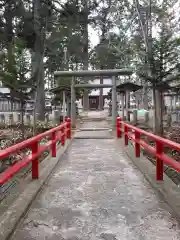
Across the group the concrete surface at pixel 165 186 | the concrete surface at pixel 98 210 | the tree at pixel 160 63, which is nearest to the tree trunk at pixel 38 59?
the tree at pixel 160 63

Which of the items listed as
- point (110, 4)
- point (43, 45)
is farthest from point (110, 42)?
point (43, 45)

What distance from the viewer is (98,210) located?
4.01 m

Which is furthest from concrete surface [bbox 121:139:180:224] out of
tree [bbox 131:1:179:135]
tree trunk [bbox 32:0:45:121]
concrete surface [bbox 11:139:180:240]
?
tree trunk [bbox 32:0:45:121]

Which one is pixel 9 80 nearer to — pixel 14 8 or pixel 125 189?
pixel 14 8

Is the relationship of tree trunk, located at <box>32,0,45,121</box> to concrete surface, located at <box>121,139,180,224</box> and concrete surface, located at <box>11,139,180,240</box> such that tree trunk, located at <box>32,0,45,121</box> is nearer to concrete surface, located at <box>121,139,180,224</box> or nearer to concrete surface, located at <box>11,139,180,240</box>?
concrete surface, located at <box>121,139,180,224</box>

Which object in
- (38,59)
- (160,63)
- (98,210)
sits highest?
(38,59)

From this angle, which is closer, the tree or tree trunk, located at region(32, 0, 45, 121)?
the tree

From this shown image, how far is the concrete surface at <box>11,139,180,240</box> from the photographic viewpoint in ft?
10.7

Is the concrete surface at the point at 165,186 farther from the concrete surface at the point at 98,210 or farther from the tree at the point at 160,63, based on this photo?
the tree at the point at 160,63

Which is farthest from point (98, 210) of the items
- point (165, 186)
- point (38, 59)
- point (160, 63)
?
point (38, 59)

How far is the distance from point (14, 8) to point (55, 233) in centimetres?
1782

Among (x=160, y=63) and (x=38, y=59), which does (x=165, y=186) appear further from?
(x=38, y=59)

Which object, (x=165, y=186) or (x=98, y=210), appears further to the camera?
(x=165, y=186)

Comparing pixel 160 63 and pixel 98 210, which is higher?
pixel 160 63
